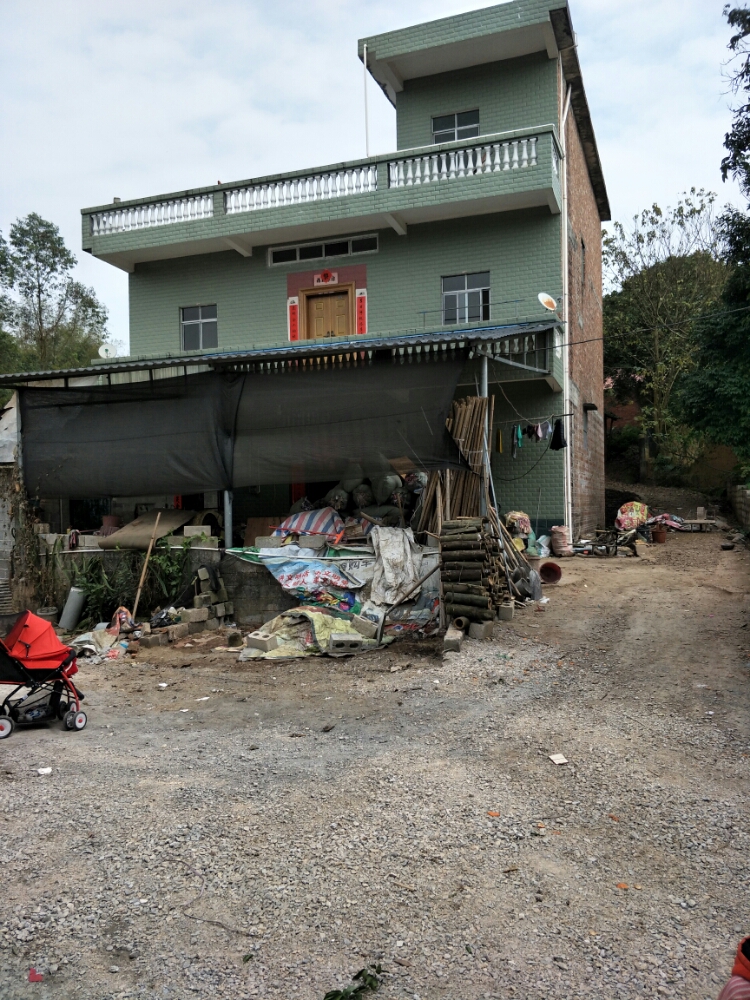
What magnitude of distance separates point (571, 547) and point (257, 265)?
33.0 ft

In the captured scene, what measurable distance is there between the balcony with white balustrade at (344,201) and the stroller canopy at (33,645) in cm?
1211

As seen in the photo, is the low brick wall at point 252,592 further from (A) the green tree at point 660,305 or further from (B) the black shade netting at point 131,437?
(A) the green tree at point 660,305

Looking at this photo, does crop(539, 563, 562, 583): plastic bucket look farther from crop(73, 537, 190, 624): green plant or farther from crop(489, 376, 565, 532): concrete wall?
crop(73, 537, 190, 624): green plant

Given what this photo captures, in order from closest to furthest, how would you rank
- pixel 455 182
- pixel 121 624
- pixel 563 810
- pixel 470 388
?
pixel 563 810
pixel 121 624
pixel 470 388
pixel 455 182

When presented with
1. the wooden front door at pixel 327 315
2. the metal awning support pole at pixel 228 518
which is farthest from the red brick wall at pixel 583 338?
A: the metal awning support pole at pixel 228 518

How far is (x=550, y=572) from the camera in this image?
12.1 metres

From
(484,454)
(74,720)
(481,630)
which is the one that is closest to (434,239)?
(484,454)

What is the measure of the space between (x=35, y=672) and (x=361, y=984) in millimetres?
4381

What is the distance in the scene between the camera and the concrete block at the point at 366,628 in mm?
9344

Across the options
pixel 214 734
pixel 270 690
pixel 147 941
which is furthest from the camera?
pixel 270 690

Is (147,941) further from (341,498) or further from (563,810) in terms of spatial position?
(341,498)

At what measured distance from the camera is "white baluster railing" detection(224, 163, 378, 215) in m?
15.7

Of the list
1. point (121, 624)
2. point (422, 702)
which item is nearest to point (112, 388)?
point (121, 624)

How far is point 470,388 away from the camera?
46.2ft
